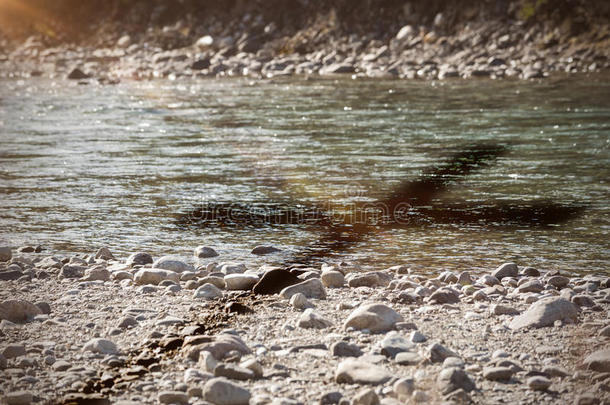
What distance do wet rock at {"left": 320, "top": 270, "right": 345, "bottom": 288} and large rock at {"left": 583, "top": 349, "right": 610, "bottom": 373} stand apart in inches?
90.5

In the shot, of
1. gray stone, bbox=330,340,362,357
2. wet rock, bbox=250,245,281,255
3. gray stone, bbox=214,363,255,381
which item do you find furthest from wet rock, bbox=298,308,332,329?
wet rock, bbox=250,245,281,255

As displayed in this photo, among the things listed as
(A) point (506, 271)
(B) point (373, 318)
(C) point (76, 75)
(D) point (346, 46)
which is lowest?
(A) point (506, 271)

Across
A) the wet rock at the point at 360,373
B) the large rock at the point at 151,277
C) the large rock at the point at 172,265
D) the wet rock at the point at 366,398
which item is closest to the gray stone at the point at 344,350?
the wet rock at the point at 360,373

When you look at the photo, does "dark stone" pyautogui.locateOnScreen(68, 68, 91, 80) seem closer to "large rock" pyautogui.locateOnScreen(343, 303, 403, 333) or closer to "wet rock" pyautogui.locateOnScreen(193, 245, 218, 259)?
"wet rock" pyautogui.locateOnScreen(193, 245, 218, 259)

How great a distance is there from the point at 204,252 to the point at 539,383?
13.1ft

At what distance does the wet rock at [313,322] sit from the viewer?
5.50m

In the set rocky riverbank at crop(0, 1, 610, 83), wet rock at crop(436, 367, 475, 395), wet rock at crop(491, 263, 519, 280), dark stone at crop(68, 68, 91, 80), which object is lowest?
wet rock at crop(491, 263, 519, 280)

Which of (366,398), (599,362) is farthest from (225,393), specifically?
(599,362)

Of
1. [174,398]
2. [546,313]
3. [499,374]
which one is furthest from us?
[546,313]

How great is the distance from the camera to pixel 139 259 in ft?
24.1

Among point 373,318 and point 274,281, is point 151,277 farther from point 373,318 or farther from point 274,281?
point 373,318

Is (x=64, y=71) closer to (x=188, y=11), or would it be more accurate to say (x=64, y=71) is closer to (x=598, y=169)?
(x=188, y=11)

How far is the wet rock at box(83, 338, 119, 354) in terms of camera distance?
5051 millimetres

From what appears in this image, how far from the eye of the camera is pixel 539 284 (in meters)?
6.36
